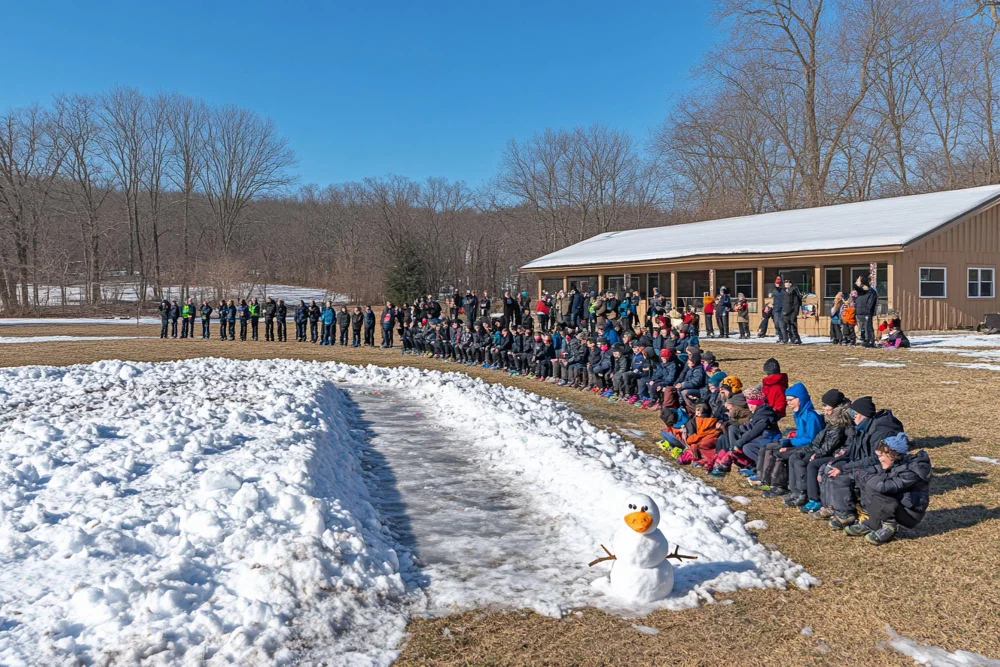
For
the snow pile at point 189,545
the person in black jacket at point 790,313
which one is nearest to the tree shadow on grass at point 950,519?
the snow pile at point 189,545

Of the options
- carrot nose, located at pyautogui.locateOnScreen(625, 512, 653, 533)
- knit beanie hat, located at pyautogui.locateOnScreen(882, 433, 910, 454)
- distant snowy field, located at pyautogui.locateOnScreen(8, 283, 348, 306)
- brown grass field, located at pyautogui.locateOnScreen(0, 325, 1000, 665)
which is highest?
distant snowy field, located at pyautogui.locateOnScreen(8, 283, 348, 306)

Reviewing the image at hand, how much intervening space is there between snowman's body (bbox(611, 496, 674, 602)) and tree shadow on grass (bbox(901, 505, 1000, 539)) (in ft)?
8.42

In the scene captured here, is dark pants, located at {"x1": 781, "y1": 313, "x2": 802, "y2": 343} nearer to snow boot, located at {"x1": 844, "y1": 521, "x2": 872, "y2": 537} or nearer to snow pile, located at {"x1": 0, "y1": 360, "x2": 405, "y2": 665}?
snow pile, located at {"x1": 0, "y1": 360, "x2": 405, "y2": 665}

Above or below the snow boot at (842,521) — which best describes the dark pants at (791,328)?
above

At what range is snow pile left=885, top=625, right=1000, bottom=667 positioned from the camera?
4.33 metres

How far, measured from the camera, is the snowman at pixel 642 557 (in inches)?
204

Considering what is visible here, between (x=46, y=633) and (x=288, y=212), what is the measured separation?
10058cm

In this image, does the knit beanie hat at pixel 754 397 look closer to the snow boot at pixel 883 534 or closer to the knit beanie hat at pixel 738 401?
the knit beanie hat at pixel 738 401

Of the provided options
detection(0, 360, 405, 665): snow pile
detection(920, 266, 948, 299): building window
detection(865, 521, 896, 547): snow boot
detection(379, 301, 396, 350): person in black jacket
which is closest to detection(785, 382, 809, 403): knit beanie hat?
detection(865, 521, 896, 547): snow boot

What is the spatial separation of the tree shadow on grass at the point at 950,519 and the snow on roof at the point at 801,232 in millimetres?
17845

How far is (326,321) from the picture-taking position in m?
27.6

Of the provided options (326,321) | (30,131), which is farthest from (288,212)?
(326,321)

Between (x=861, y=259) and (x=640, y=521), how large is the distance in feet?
73.3

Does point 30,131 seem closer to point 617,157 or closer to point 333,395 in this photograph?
point 617,157
